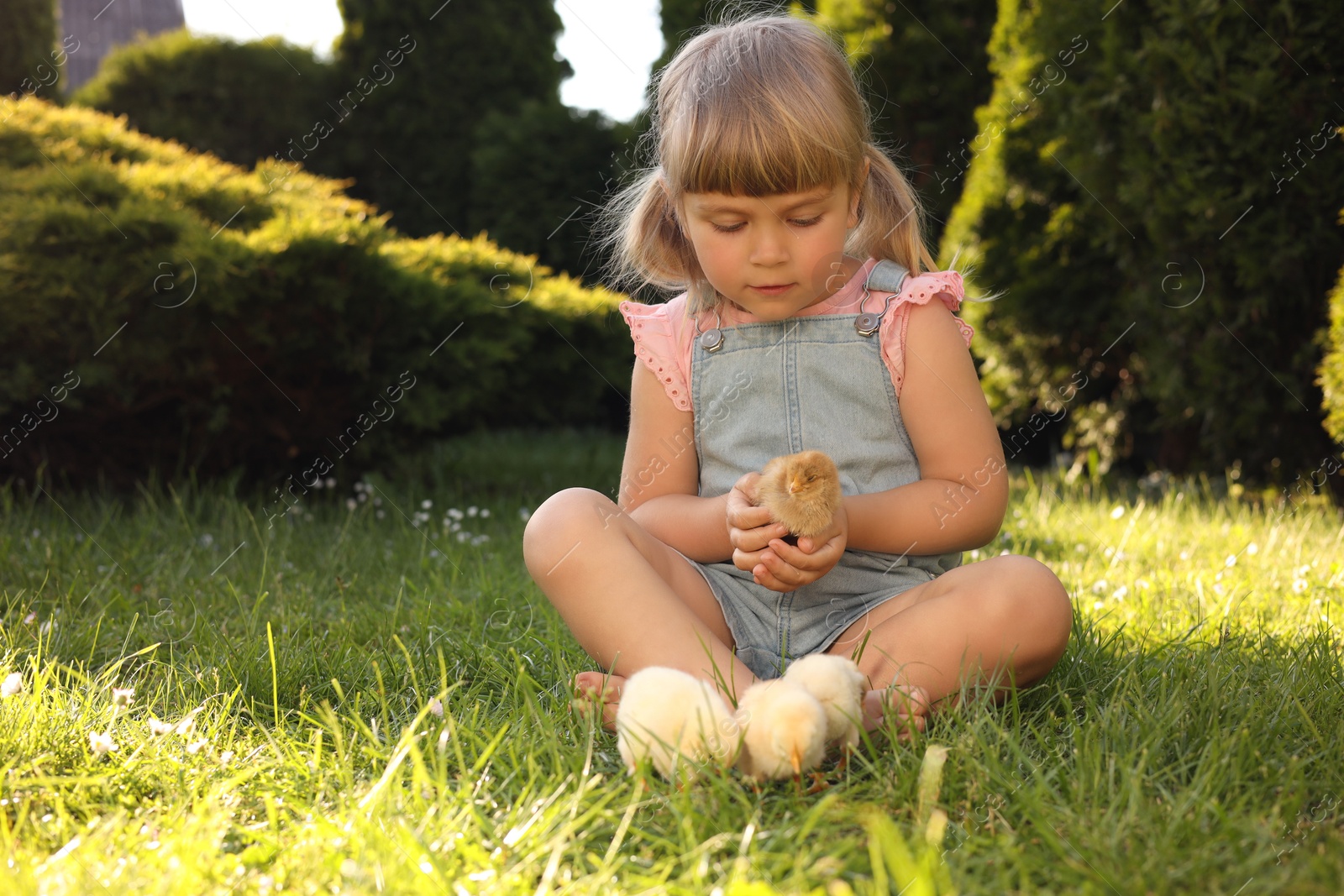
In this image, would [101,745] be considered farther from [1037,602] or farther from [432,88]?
[432,88]

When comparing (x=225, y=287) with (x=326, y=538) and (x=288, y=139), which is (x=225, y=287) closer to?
(x=326, y=538)

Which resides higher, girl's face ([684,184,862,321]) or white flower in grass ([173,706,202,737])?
girl's face ([684,184,862,321])

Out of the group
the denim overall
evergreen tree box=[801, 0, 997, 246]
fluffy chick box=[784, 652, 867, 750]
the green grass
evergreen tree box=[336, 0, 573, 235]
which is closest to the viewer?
the green grass

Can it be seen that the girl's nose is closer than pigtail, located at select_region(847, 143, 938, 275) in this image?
Yes

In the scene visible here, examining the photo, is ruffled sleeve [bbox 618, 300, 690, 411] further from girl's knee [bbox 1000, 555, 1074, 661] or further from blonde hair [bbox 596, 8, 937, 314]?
girl's knee [bbox 1000, 555, 1074, 661]

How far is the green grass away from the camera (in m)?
1.16

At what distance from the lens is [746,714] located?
4.64 ft

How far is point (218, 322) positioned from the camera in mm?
3717

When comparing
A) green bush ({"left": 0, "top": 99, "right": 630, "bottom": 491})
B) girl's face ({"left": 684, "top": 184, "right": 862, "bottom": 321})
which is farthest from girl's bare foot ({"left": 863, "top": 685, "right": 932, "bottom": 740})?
green bush ({"left": 0, "top": 99, "right": 630, "bottom": 491})

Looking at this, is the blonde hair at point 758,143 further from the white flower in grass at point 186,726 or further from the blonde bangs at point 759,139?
the white flower in grass at point 186,726

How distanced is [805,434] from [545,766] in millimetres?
838

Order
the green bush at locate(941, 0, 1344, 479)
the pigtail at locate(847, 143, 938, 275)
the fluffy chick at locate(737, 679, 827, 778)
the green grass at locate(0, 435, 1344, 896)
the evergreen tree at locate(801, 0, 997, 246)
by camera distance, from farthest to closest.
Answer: the evergreen tree at locate(801, 0, 997, 246)
the green bush at locate(941, 0, 1344, 479)
the pigtail at locate(847, 143, 938, 275)
the fluffy chick at locate(737, 679, 827, 778)
the green grass at locate(0, 435, 1344, 896)

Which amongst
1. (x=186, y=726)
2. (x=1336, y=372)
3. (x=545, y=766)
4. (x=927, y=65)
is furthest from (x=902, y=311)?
(x=927, y=65)

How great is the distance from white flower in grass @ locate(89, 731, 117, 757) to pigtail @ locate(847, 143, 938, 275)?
1.58 metres
